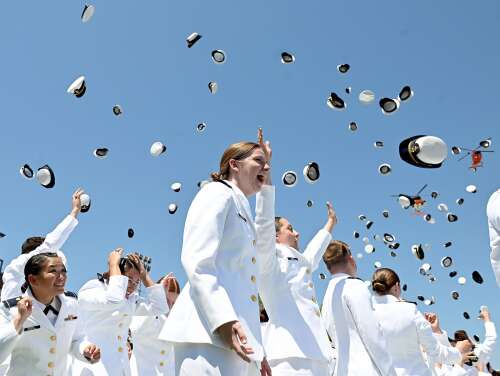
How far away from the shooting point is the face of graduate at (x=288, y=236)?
6.32m

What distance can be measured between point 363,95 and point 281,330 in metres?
8.97

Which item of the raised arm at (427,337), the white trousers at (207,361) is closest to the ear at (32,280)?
the white trousers at (207,361)

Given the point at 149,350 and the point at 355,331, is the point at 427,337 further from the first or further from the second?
the point at 149,350

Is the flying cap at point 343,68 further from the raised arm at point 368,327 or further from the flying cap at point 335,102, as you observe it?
the raised arm at point 368,327

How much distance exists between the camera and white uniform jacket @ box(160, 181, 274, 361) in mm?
3158

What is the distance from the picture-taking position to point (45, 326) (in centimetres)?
559

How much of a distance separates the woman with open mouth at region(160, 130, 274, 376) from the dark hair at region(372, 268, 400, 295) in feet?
15.0

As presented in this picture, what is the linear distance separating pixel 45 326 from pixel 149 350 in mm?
4205

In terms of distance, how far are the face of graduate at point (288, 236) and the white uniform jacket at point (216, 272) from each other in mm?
2558

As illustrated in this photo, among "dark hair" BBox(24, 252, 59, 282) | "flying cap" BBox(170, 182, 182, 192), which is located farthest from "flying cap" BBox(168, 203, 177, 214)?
"dark hair" BBox(24, 252, 59, 282)

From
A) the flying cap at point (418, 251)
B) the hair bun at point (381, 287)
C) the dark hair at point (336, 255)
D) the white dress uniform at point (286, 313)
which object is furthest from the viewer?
the flying cap at point (418, 251)

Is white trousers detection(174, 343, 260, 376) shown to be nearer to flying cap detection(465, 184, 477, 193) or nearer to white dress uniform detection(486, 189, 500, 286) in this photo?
white dress uniform detection(486, 189, 500, 286)

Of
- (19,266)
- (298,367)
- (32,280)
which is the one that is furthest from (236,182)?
(19,266)

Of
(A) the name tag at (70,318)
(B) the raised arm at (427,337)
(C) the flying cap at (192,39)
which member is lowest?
(B) the raised arm at (427,337)
